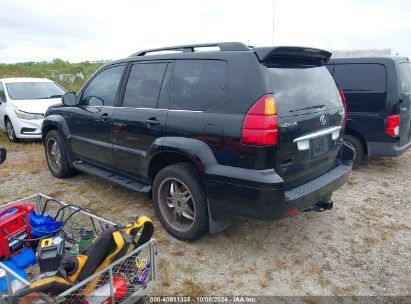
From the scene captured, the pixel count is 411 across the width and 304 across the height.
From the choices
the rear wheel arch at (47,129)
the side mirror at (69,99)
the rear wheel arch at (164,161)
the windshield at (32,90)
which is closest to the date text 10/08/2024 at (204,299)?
the rear wheel arch at (164,161)

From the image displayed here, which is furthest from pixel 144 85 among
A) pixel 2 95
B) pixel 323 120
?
pixel 2 95

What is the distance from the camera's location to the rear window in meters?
2.91

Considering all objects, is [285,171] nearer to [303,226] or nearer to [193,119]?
[193,119]

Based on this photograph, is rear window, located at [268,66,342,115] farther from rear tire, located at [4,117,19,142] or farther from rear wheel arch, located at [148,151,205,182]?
rear tire, located at [4,117,19,142]

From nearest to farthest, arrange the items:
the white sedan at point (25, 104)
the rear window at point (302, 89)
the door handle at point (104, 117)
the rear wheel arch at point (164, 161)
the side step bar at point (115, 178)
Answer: the rear window at point (302, 89) < the rear wheel arch at point (164, 161) < the side step bar at point (115, 178) < the door handle at point (104, 117) < the white sedan at point (25, 104)

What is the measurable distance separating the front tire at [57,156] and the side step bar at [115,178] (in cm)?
38

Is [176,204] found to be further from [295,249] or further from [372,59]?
[372,59]

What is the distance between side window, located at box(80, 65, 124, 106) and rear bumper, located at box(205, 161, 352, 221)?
6.31 feet

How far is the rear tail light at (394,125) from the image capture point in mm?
5273

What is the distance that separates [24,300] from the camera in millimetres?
2012

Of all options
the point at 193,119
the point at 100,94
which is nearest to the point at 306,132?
the point at 193,119

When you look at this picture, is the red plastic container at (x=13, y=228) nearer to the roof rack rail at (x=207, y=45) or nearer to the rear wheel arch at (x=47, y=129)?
the roof rack rail at (x=207, y=45)

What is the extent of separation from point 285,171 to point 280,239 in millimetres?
1030

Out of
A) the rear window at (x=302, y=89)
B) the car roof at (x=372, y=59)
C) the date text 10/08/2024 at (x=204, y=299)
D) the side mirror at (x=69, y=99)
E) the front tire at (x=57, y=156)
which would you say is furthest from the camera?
Answer: the car roof at (x=372, y=59)
